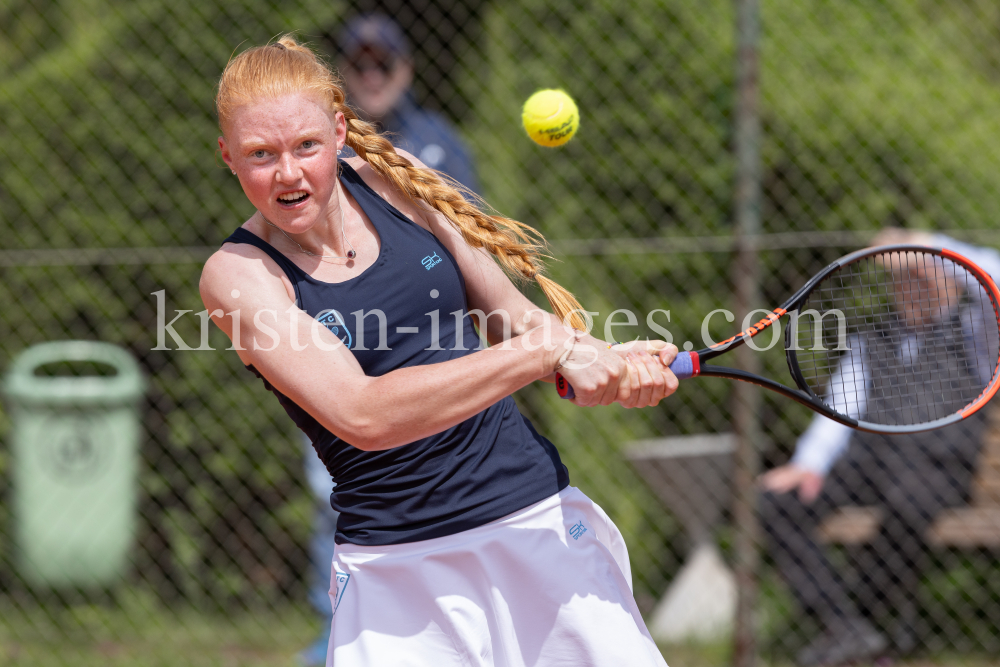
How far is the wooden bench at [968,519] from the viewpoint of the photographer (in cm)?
350

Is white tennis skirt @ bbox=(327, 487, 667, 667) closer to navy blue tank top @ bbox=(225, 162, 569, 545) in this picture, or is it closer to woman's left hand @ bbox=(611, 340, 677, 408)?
navy blue tank top @ bbox=(225, 162, 569, 545)

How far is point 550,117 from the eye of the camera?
2248mm

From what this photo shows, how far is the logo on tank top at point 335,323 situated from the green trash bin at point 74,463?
8.00 feet

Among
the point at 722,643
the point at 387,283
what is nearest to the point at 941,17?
the point at 722,643

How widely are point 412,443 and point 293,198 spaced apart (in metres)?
0.47

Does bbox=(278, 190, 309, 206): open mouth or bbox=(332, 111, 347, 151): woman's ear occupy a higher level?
bbox=(332, 111, 347, 151): woman's ear

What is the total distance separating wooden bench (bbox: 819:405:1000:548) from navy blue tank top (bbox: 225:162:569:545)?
2217mm

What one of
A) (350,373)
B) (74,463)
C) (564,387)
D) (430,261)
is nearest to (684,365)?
(564,387)

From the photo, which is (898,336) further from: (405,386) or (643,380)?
(405,386)

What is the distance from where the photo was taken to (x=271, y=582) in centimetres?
381

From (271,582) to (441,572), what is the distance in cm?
234

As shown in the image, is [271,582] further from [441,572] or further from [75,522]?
[441,572]

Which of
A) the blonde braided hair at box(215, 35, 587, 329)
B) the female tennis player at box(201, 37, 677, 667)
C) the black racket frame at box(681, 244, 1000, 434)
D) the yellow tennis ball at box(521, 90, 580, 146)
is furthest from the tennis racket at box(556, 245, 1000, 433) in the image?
the female tennis player at box(201, 37, 677, 667)

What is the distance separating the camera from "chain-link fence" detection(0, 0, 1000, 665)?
3.65 metres
